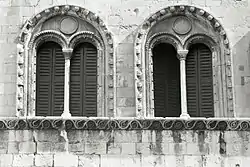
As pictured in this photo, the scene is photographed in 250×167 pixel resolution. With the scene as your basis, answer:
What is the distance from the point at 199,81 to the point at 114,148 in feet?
9.22

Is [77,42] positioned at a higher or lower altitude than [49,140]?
higher

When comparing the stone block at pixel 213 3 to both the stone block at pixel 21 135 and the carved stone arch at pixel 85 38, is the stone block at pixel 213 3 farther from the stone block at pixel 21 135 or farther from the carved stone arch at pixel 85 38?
the stone block at pixel 21 135

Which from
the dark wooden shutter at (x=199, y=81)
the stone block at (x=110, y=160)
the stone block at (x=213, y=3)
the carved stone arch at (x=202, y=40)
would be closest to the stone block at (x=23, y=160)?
the stone block at (x=110, y=160)

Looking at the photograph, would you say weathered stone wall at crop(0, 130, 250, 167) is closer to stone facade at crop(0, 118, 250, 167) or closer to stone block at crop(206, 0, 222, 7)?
stone facade at crop(0, 118, 250, 167)

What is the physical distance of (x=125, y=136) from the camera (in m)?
13.6

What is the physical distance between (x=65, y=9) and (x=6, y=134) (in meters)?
3.38

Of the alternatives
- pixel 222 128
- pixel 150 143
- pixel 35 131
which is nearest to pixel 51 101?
pixel 35 131

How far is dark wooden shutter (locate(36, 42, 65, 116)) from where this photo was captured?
14.7 metres

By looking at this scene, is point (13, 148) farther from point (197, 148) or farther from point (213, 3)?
point (213, 3)

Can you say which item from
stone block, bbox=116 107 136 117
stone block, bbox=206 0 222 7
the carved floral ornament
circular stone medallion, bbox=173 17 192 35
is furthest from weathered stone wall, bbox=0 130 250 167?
stone block, bbox=206 0 222 7

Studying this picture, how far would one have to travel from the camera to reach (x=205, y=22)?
49.5ft

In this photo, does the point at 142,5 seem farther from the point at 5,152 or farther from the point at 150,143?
the point at 5,152

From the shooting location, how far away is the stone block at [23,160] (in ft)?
43.8

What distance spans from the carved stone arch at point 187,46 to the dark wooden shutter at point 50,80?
181cm
